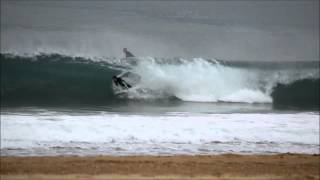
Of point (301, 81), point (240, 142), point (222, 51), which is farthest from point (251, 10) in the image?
point (240, 142)

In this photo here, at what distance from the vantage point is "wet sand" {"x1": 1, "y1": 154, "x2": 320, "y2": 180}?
12.4 ft

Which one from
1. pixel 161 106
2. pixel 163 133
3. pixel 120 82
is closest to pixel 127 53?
pixel 120 82

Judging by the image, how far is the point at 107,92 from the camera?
5.22m

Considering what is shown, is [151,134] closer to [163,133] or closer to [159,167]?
[163,133]

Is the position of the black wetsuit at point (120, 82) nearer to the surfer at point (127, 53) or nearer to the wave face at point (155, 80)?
the wave face at point (155, 80)

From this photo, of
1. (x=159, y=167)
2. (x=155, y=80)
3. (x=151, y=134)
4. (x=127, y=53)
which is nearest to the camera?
(x=159, y=167)

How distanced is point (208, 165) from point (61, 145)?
1.53 m

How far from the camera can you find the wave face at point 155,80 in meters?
5.02

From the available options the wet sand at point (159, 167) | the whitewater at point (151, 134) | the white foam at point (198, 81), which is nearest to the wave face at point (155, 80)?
the white foam at point (198, 81)

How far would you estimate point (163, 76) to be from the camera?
5.21m

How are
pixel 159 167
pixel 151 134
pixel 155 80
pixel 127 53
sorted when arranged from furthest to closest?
pixel 155 80, pixel 127 53, pixel 151 134, pixel 159 167

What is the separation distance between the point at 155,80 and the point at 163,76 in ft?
0.35

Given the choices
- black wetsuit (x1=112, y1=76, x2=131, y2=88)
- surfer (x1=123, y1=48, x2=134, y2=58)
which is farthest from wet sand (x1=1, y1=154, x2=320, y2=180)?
surfer (x1=123, y1=48, x2=134, y2=58)

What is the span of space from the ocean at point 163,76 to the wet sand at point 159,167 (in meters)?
0.35
